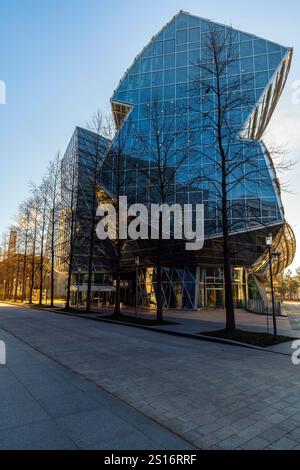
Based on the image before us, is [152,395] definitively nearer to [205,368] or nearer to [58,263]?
[205,368]

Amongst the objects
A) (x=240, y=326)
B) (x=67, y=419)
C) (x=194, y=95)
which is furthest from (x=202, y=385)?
(x=194, y=95)

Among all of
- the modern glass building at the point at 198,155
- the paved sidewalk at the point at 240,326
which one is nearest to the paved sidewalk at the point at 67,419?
the paved sidewalk at the point at 240,326

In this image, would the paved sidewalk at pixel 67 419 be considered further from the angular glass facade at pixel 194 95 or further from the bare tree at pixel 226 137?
the angular glass facade at pixel 194 95

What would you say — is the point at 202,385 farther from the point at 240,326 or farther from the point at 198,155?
the point at 198,155

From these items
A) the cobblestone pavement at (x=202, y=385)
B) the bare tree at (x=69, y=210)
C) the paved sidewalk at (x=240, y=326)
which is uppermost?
the bare tree at (x=69, y=210)

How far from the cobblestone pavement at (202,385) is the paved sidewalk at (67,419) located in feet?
1.09

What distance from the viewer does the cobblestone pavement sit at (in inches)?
170

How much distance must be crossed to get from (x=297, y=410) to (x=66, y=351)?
23.5ft

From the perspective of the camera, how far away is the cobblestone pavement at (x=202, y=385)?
170 inches

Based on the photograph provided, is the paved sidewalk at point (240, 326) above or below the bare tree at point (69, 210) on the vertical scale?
below

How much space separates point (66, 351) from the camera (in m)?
9.97

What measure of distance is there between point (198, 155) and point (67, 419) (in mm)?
31777
